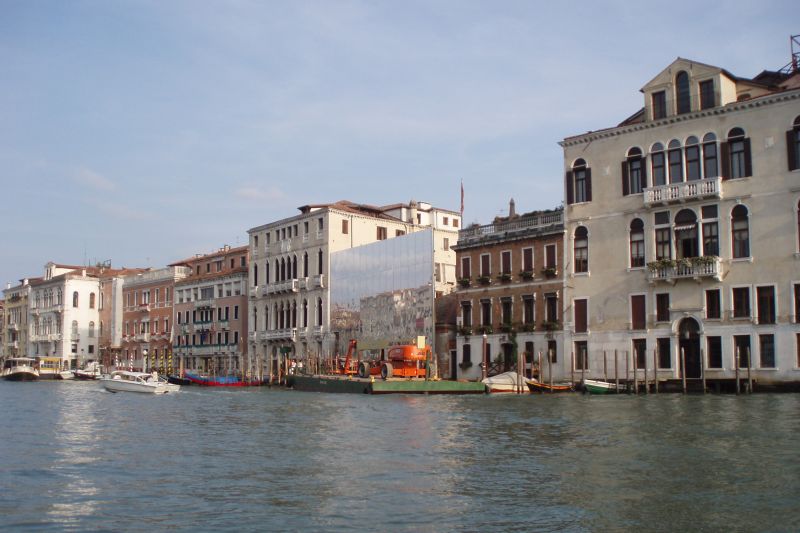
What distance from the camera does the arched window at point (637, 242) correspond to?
1460 inches

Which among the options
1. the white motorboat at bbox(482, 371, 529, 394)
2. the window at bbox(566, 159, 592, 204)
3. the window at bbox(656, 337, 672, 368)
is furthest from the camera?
the window at bbox(566, 159, 592, 204)

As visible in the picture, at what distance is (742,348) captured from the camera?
33781 millimetres

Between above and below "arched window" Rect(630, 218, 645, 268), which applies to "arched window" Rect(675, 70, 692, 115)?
above

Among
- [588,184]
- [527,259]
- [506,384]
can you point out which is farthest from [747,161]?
[506,384]

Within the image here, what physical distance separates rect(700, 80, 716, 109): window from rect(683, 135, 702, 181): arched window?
136cm

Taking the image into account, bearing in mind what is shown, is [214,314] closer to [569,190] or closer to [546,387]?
[569,190]

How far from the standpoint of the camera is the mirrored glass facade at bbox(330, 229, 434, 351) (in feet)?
155

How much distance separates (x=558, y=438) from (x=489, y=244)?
2439 cm

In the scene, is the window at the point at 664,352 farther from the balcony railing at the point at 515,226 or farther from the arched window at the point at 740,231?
the balcony railing at the point at 515,226

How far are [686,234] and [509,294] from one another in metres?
9.36

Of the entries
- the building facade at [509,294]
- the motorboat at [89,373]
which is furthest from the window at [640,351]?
the motorboat at [89,373]

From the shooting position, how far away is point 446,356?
45625mm

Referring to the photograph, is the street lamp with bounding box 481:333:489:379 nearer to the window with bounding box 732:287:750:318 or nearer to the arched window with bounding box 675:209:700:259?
the arched window with bounding box 675:209:700:259

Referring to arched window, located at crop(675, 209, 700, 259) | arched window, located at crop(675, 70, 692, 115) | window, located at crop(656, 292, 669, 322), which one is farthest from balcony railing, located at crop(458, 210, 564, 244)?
arched window, located at crop(675, 70, 692, 115)
